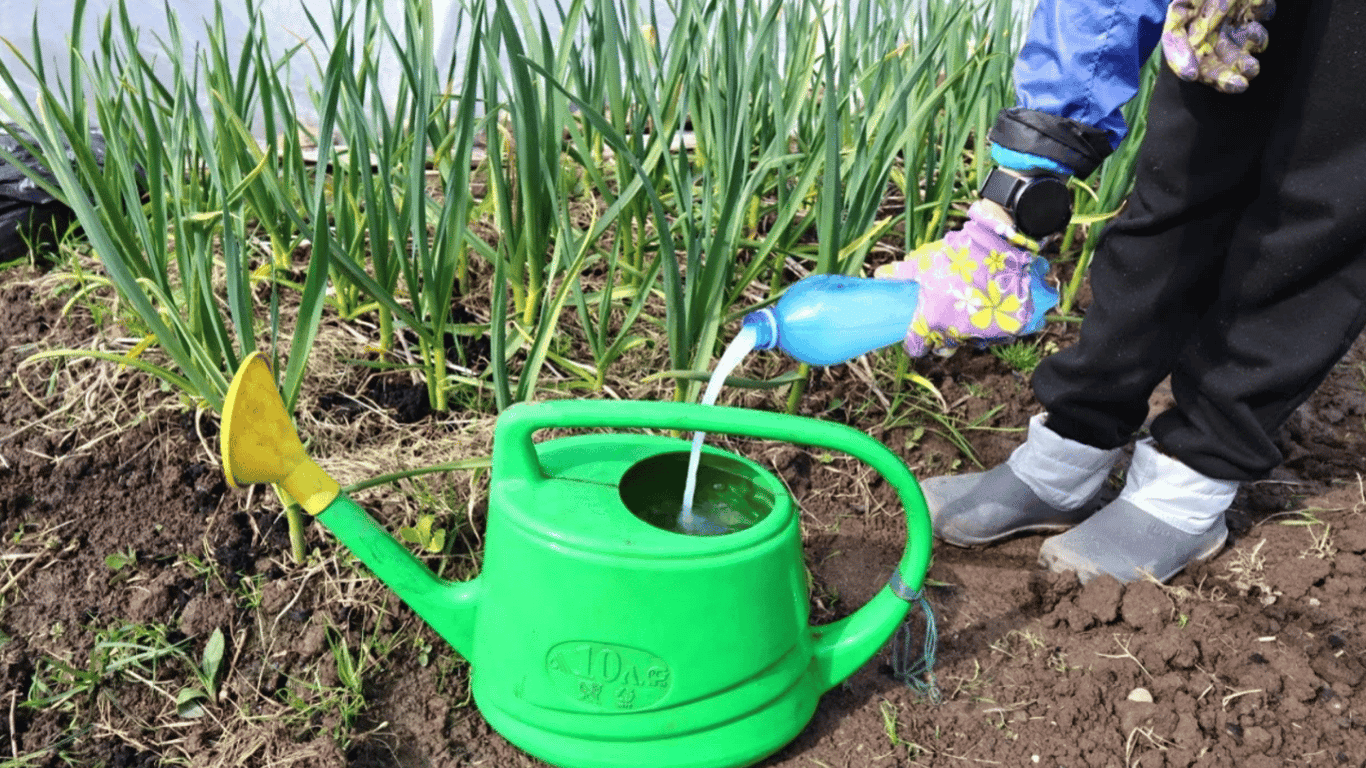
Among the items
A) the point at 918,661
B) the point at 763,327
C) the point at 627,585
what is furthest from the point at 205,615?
the point at 918,661

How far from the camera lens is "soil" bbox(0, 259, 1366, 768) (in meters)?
1.18

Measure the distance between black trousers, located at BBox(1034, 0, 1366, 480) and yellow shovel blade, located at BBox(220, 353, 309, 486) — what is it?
1.02 metres

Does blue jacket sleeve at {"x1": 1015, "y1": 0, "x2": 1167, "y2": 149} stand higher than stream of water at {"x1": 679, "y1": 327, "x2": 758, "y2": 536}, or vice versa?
blue jacket sleeve at {"x1": 1015, "y1": 0, "x2": 1167, "y2": 149}

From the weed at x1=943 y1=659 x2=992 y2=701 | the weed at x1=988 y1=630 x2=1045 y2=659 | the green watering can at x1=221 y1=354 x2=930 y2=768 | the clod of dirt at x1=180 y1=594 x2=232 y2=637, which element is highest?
the green watering can at x1=221 y1=354 x2=930 y2=768

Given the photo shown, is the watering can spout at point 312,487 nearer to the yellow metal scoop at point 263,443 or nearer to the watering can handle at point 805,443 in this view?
the yellow metal scoop at point 263,443

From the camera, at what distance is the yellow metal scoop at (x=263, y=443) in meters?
0.92

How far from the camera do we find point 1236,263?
1.28 meters

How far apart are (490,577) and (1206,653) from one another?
3.01 feet

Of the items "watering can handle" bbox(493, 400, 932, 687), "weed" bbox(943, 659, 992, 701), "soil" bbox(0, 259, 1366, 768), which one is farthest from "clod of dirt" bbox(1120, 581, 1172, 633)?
"watering can handle" bbox(493, 400, 932, 687)

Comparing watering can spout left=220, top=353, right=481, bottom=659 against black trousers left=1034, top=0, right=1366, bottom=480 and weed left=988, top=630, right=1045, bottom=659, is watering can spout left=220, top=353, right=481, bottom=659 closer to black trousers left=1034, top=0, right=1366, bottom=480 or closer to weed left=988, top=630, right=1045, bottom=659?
weed left=988, top=630, right=1045, bottom=659

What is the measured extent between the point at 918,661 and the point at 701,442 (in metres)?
0.48

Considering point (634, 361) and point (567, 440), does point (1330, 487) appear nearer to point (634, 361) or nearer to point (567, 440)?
point (634, 361)

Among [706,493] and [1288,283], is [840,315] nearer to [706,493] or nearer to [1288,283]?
[706,493]

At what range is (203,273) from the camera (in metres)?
1.24
